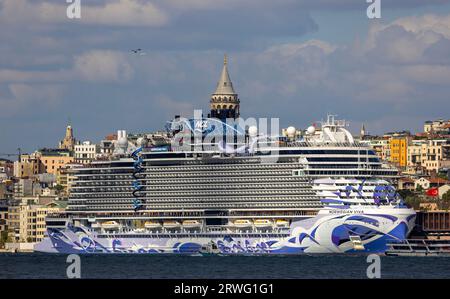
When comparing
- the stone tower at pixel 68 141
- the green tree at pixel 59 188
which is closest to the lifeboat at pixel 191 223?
the green tree at pixel 59 188

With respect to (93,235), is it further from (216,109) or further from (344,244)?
(216,109)

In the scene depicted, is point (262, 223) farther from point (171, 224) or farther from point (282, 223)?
point (171, 224)

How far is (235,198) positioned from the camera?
299 ft

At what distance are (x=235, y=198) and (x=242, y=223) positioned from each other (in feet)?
7.68

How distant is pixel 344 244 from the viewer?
83.7m

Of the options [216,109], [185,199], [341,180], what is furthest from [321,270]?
[216,109]

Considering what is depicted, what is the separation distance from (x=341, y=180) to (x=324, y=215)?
3.29 metres

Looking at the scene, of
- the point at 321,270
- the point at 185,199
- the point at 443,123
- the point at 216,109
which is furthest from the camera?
the point at 443,123

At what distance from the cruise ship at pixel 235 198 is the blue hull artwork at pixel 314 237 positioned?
6 centimetres

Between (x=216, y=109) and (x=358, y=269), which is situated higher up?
(x=216, y=109)

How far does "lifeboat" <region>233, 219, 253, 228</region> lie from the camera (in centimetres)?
8900

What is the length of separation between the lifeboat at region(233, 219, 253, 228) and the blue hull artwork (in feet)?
2.35

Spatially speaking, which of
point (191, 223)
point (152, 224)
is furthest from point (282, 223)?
point (152, 224)

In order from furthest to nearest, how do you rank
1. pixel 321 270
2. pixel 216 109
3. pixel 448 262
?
1. pixel 216 109
2. pixel 448 262
3. pixel 321 270
